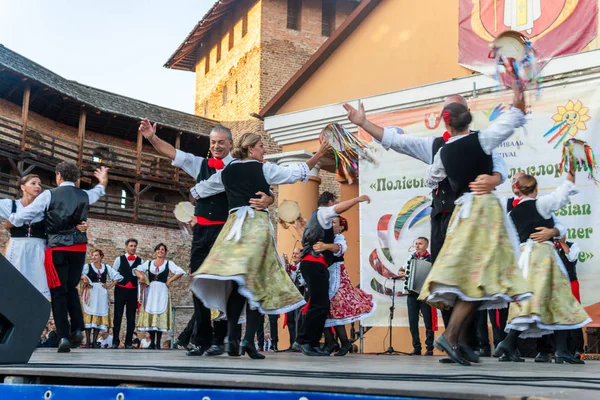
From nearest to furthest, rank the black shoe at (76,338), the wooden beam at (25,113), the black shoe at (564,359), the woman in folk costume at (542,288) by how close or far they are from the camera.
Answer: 1. the woman in folk costume at (542,288)
2. the black shoe at (564,359)
3. the black shoe at (76,338)
4. the wooden beam at (25,113)

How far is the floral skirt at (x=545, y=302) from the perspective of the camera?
6.23 metres

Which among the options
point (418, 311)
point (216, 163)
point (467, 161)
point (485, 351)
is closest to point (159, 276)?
point (418, 311)

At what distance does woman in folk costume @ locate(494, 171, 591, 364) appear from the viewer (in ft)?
20.5

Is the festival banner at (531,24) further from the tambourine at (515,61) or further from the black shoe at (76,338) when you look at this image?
the black shoe at (76,338)

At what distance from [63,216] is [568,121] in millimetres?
6206

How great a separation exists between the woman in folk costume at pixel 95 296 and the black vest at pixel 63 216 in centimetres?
696

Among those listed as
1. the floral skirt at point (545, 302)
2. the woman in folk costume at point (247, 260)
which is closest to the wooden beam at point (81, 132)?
the woman in folk costume at point (247, 260)

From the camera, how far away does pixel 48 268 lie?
6.77 metres

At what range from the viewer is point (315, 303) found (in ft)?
23.8

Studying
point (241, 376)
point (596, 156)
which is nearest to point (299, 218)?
point (596, 156)

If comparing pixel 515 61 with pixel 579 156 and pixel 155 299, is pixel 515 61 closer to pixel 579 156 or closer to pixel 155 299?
pixel 579 156

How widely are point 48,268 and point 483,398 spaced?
5422 mm

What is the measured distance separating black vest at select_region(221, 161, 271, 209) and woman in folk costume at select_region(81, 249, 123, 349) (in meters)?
8.48

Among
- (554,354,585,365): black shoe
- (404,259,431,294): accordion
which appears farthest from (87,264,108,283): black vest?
(554,354,585,365): black shoe
